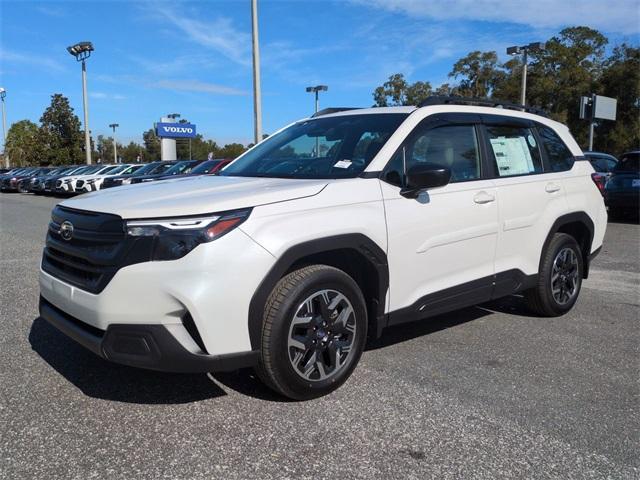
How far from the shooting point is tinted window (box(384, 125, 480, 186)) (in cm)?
382

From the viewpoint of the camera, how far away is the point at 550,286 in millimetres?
5027

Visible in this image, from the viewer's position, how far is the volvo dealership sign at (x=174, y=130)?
44719mm

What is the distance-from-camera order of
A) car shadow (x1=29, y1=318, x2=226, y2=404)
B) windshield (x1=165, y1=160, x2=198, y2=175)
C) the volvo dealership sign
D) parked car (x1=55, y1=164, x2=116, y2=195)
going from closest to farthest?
1. car shadow (x1=29, y1=318, x2=226, y2=404)
2. windshield (x1=165, y1=160, x2=198, y2=175)
3. parked car (x1=55, y1=164, x2=116, y2=195)
4. the volvo dealership sign

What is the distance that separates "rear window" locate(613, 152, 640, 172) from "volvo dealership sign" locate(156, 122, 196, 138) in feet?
123

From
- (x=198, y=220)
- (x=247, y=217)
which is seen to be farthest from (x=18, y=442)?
(x=247, y=217)

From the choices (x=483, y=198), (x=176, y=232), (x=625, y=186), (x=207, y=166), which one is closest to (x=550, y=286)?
(x=483, y=198)

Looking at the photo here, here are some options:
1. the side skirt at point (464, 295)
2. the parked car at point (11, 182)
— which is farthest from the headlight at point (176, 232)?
the parked car at point (11, 182)

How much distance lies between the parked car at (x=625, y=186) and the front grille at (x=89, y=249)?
12.3 m

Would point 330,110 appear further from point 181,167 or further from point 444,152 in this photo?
point 181,167

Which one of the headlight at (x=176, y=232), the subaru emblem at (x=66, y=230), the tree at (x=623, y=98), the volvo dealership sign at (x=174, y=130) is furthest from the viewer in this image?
the volvo dealership sign at (x=174, y=130)

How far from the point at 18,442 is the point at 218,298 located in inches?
49.7

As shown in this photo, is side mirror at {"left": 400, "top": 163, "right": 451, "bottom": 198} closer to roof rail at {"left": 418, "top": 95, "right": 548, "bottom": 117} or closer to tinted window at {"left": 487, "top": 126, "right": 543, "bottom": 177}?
roof rail at {"left": 418, "top": 95, "right": 548, "bottom": 117}

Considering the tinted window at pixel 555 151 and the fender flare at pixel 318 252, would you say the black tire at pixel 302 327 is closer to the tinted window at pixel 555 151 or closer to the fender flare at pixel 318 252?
the fender flare at pixel 318 252

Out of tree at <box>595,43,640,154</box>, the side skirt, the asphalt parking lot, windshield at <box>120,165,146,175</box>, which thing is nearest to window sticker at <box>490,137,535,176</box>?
the side skirt
